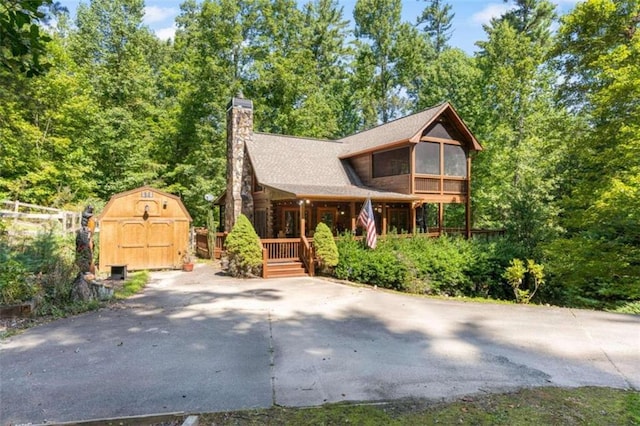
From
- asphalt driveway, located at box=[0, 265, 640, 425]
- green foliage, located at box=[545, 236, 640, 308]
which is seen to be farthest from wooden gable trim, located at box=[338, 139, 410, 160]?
asphalt driveway, located at box=[0, 265, 640, 425]

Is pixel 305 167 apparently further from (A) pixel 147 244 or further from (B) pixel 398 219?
(A) pixel 147 244

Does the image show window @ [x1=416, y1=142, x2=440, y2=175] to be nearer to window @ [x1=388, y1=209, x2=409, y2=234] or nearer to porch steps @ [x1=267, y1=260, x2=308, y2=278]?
window @ [x1=388, y1=209, x2=409, y2=234]

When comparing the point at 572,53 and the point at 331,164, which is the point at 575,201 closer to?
the point at 572,53

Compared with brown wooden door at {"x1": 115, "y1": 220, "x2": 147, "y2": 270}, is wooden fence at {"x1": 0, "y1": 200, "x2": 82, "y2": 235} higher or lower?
higher

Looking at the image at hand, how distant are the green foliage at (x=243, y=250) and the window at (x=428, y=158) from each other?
28.0 feet

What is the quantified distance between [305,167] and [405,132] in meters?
5.13

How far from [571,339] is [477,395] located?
3.21 metres

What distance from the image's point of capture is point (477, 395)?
3936 millimetres

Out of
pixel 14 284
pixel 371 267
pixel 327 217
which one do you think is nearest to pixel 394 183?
pixel 327 217

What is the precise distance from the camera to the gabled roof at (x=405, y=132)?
1638 centimetres

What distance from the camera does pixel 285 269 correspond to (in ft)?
43.1

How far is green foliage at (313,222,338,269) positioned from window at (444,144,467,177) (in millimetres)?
7935

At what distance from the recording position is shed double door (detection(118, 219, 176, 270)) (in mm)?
13359

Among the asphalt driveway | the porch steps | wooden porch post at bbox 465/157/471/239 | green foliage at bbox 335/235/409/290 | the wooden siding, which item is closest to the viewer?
the asphalt driveway
